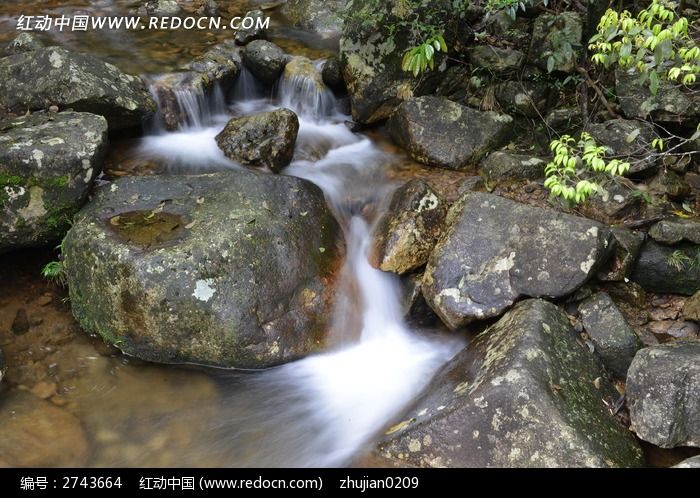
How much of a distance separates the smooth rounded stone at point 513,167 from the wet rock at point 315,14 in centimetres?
383

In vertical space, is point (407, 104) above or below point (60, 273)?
above

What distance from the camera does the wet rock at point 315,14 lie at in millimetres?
8555

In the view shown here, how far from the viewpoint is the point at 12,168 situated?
4.67m

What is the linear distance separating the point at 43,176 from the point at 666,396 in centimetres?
498

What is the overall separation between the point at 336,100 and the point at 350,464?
16.0 ft

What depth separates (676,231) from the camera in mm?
4609

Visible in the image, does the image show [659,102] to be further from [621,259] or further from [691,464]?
[691,464]

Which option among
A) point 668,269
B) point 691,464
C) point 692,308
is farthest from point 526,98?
point 691,464

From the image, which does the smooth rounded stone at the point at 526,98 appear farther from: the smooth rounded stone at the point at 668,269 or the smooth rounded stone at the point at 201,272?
the smooth rounded stone at the point at 201,272

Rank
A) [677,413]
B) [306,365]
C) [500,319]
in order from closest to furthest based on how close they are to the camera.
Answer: [677,413] → [500,319] → [306,365]

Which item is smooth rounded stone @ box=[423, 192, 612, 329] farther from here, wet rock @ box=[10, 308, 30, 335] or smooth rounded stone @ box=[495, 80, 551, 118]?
wet rock @ box=[10, 308, 30, 335]

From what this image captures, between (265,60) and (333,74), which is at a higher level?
(265,60)
